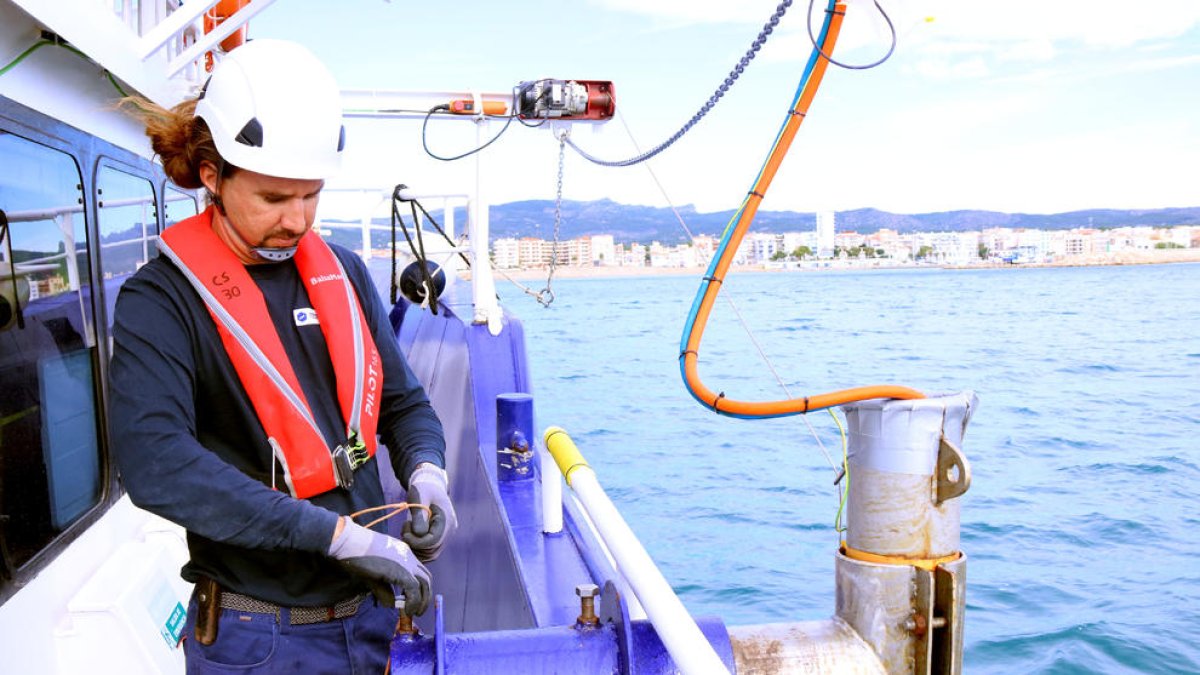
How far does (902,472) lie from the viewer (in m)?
2.01

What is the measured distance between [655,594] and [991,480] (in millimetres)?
15316

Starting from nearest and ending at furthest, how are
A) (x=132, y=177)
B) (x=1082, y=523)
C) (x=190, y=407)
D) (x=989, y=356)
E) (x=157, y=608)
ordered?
(x=190, y=407)
(x=157, y=608)
(x=132, y=177)
(x=1082, y=523)
(x=989, y=356)

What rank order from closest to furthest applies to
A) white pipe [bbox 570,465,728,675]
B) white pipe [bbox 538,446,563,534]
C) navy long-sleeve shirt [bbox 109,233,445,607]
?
1. white pipe [bbox 570,465,728,675]
2. navy long-sleeve shirt [bbox 109,233,445,607]
3. white pipe [bbox 538,446,563,534]

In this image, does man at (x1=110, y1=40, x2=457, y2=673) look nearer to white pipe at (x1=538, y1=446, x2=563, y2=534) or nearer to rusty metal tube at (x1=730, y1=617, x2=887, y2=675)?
rusty metal tube at (x1=730, y1=617, x2=887, y2=675)

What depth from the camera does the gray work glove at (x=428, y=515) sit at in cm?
204

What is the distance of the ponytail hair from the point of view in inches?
80.2

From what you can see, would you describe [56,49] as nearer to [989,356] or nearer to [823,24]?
[823,24]

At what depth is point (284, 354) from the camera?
2021mm

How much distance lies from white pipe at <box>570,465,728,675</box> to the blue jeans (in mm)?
560

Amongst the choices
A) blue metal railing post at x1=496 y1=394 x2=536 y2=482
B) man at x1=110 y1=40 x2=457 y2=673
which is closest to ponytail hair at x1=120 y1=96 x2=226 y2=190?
man at x1=110 y1=40 x2=457 y2=673

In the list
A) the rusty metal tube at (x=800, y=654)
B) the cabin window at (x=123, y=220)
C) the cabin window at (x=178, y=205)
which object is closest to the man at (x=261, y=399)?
the rusty metal tube at (x=800, y=654)

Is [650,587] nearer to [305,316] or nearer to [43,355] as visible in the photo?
[305,316]

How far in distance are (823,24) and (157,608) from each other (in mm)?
2702

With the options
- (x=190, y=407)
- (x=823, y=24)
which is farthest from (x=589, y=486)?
(x=823, y=24)
